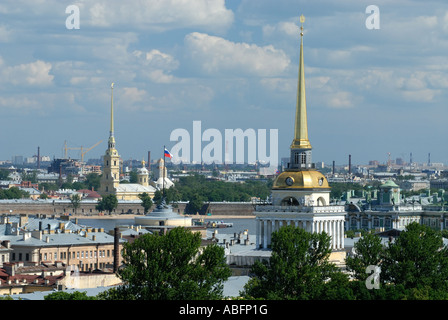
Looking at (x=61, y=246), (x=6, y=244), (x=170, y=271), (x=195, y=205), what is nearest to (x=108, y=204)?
(x=195, y=205)

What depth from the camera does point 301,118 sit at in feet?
196

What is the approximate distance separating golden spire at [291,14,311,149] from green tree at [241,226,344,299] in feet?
25.8

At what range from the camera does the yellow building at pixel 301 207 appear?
2223 inches

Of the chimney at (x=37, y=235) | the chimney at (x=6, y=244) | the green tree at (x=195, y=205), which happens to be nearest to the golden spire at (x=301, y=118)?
the chimney at (x=6, y=244)

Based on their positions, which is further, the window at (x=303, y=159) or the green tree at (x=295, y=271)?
the window at (x=303, y=159)

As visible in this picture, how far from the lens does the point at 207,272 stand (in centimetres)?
4609

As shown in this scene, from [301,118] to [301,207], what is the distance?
461 cm

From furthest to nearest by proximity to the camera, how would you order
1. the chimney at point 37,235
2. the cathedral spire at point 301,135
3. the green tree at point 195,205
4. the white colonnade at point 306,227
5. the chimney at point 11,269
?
the green tree at point 195,205 → the chimney at point 37,235 → the chimney at point 11,269 → the cathedral spire at point 301,135 → the white colonnade at point 306,227

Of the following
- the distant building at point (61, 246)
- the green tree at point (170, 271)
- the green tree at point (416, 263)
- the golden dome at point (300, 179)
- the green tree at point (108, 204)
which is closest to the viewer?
the green tree at point (170, 271)

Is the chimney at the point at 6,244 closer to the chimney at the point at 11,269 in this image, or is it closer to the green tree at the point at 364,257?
the chimney at the point at 11,269

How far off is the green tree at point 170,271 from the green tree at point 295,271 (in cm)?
129

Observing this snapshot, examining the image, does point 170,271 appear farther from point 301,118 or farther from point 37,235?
point 37,235

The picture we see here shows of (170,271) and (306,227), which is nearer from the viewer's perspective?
(170,271)
